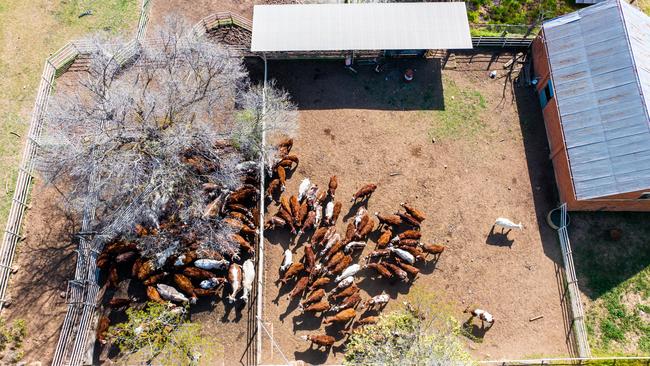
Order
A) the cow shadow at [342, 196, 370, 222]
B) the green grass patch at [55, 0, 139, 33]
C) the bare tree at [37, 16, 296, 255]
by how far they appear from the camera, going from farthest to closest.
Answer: the green grass patch at [55, 0, 139, 33] < the cow shadow at [342, 196, 370, 222] < the bare tree at [37, 16, 296, 255]

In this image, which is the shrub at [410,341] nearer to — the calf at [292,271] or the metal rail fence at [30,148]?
the calf at [292,271]

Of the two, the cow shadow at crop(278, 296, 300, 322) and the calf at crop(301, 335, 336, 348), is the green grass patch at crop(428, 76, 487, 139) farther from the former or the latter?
the calf at crop(301, 335, 336, 348)

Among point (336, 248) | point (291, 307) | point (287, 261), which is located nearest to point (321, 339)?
point (291, 307)

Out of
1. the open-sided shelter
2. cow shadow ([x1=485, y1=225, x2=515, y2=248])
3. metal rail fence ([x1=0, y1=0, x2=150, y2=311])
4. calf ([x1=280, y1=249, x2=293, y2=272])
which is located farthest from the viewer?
the open-sided shelter

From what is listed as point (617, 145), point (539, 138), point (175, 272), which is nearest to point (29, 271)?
point (175, 272)

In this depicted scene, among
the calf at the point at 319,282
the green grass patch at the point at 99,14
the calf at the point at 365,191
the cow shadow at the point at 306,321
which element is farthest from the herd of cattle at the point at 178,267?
the green grass patch at the point at 99,14

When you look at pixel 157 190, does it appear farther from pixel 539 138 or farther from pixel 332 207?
pixel 539 138

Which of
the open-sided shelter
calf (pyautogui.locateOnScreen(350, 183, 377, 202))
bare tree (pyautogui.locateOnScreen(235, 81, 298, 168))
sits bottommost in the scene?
calf (pyautogui.locateOnScreen(350, 183, 377, 202))

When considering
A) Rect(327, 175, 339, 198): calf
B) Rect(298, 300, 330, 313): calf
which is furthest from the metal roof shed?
Rect(298, 300, 330, 313): calf
